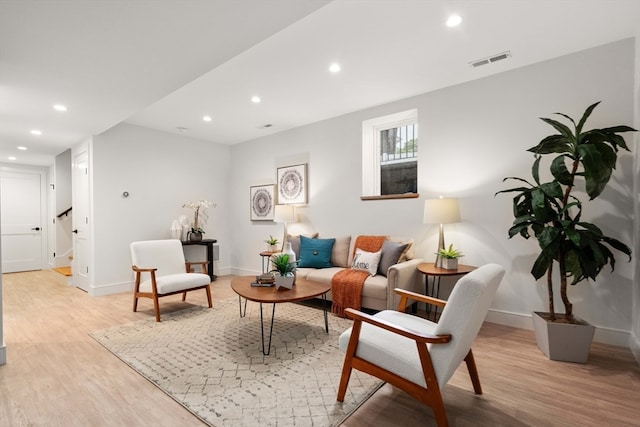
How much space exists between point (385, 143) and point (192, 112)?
113 inches

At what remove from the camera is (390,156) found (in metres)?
4.39

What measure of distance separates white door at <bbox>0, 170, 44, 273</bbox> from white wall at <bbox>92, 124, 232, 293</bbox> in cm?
408

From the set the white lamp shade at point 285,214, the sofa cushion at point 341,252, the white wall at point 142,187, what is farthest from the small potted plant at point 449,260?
the white wall at point 142,187

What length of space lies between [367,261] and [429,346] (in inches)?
79.8

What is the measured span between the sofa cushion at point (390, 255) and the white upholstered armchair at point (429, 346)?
1701 millimetres

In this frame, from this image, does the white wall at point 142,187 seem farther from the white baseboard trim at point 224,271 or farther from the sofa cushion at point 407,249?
the sofa cushion at point 407,249

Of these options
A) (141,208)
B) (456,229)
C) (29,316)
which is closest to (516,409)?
(456,229)

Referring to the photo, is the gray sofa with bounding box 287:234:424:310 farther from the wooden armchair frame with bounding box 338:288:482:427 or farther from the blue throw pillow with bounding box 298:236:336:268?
the wooden armchair frame with bounding box 338:288:482:427

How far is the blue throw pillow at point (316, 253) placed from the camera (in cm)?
416

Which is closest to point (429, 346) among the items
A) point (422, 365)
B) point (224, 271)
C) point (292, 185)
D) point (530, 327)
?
point (422, 365)

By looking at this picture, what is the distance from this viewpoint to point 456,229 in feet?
11.7

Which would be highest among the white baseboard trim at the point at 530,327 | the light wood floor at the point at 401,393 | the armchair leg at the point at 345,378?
the armchair leg at the point at 345,378

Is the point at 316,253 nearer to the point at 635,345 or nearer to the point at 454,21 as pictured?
the point at 454,21

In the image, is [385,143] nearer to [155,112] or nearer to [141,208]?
[155,112]
